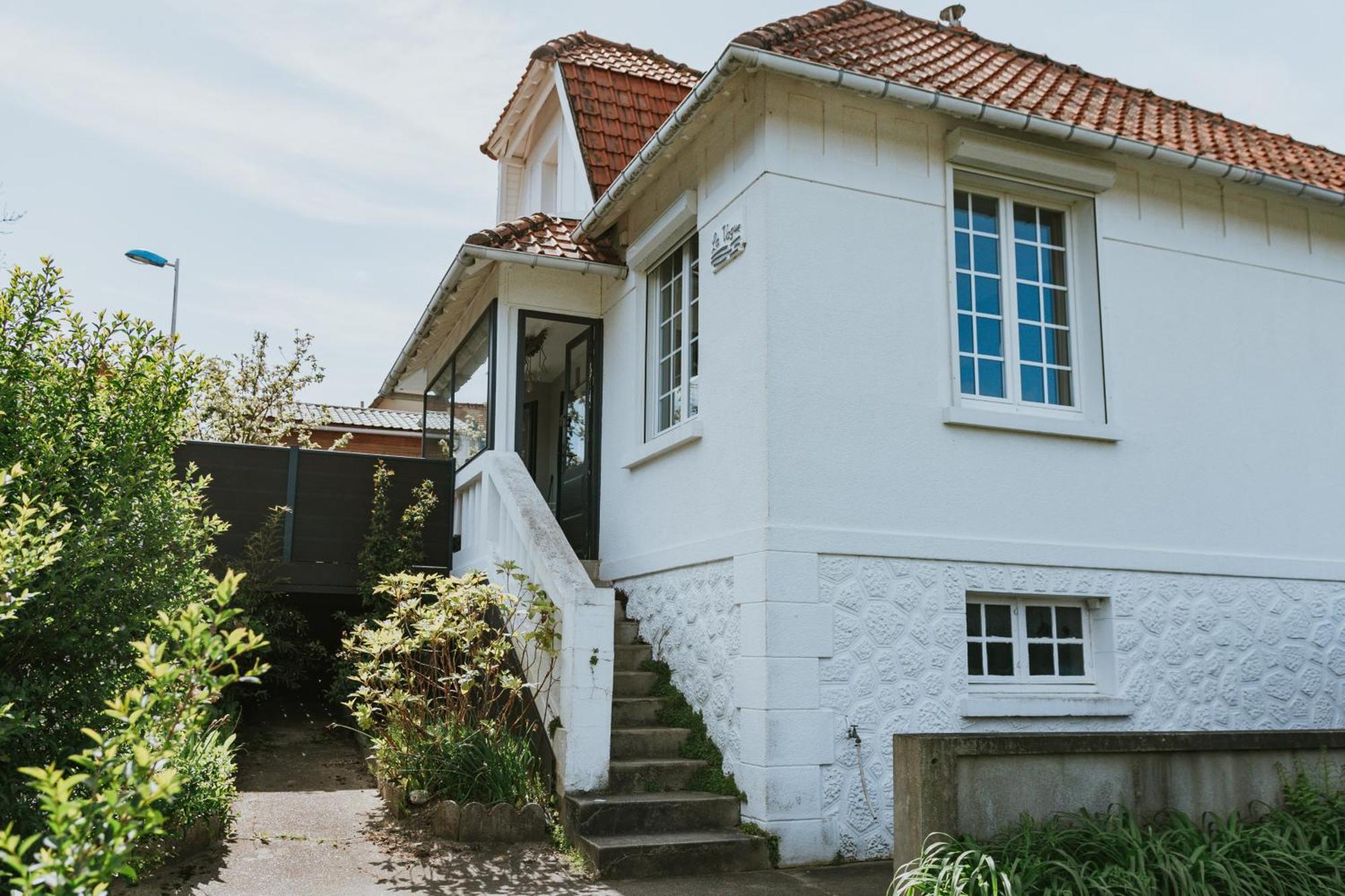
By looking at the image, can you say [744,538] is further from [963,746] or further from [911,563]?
[963,746]

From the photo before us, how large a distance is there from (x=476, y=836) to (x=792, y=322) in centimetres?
362

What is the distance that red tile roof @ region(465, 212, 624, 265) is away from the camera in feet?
29.7


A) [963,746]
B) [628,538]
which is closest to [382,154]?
[628,538]

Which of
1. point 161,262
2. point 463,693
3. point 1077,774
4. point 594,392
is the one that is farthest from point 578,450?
point 161,262

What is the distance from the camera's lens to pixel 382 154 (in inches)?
366


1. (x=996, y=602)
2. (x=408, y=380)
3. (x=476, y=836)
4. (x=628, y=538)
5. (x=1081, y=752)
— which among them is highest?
(x=408, y=380)

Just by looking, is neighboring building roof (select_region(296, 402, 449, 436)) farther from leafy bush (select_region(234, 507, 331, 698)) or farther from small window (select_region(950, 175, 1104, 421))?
small window (select_region(950, 175, 1104, 421))

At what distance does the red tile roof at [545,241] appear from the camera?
29.7ft

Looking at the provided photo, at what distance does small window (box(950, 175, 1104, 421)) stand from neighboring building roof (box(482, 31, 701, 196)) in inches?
146

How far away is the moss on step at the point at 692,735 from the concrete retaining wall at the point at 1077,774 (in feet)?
5.63

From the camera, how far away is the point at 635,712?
7.52 metres

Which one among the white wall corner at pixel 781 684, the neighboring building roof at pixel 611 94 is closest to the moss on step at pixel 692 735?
the white wall corner at pixel 781 684

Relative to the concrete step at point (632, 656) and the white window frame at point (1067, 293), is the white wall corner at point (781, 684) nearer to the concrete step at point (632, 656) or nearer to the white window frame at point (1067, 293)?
the concrete step at point (632, 656)

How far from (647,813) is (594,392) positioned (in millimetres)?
4372
